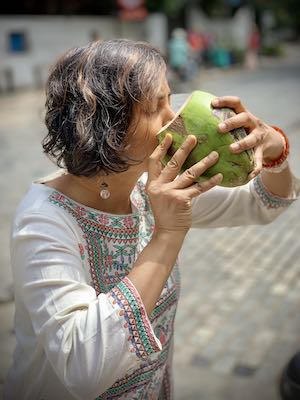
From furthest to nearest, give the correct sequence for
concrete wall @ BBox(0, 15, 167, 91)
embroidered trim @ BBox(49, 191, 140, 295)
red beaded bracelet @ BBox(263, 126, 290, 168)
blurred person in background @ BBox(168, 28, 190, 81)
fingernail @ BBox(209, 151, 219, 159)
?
1. concrete wall @ BBox(0, 15, 167, 91)
2. blurred person in background @ BBox(168, 28, 190, 81)
3. red beaded bracelet @ BBox(263, 126, 290, 168)
4. embroidered trim @ BBox(49, 191, 140, 295)
5. fingernail @ BBox(209, 151, 219, 159)

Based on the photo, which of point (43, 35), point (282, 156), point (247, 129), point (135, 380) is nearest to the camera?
point (247, 129)

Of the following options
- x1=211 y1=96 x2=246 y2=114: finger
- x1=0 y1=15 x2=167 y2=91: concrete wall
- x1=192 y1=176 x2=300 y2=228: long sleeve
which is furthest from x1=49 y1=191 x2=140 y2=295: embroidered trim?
x1=0 y1=15 x2=167 y2=91: concrete wall

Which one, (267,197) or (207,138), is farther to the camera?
(267,197)

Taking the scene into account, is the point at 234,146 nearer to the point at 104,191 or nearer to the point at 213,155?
the point at 213,155

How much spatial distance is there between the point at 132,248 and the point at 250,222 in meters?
0.52

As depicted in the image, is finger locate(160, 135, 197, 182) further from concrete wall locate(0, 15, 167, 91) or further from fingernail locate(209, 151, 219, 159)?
concrete wall locate(0, 15, 167, 91)

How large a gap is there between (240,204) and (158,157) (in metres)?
0.57

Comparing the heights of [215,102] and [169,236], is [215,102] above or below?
above

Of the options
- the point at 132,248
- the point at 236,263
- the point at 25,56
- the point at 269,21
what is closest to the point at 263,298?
the point at 236,263

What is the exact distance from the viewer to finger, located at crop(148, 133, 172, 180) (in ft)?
4.20

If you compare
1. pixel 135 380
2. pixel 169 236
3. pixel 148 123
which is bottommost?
pixel 135 380

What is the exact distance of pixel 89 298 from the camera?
124 cm

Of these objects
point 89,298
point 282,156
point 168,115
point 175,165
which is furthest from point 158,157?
point 282,156

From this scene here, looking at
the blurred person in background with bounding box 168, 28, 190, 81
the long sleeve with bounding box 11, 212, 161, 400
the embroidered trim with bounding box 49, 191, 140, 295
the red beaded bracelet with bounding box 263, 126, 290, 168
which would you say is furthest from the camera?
the blurred person in background with bounding box 168, 28, 190, 81
